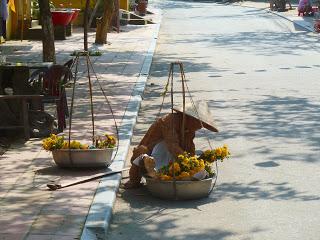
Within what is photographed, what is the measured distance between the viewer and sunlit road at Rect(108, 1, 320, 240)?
23.4ft

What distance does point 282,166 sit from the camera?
9.47m

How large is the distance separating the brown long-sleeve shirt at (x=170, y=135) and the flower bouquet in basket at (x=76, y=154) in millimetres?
558

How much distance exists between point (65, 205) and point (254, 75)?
12.5 metres

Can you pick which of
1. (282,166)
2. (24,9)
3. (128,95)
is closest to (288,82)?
(128,95)

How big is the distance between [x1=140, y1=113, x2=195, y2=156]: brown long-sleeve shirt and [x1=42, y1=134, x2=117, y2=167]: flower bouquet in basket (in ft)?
1.83

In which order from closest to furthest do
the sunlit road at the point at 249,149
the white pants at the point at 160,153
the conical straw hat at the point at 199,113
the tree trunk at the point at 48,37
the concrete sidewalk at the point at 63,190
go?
1. the concrete sidewalk at the point at 63,190
2. the sunlit road at the point at 249,149
3. the conical straw hat at the point at 199,113
4. the white pants at the point at 160,153
5. the tree trunk at the point at 48,37

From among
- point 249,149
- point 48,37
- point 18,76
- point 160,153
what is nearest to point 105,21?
point 48,37

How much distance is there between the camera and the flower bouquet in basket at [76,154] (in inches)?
345

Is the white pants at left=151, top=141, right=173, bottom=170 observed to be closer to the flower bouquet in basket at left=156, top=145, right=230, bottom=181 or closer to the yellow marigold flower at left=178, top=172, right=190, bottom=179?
the flower bouquet in basket at left=156, top=145, right=230, bottom=181

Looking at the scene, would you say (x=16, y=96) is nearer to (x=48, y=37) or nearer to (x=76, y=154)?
(x=76, y=154)

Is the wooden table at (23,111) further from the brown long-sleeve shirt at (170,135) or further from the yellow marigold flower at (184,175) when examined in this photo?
the yellow marigold flower at (184,175)

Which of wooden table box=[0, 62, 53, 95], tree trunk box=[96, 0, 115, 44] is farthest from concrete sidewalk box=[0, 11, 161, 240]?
tree trunk box=[96, 0, 115, 44]

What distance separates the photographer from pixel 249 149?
34.5 ft

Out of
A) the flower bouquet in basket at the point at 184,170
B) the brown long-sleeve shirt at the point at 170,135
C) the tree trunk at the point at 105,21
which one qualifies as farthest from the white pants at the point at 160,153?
the tree trunk at the point at 105,21
